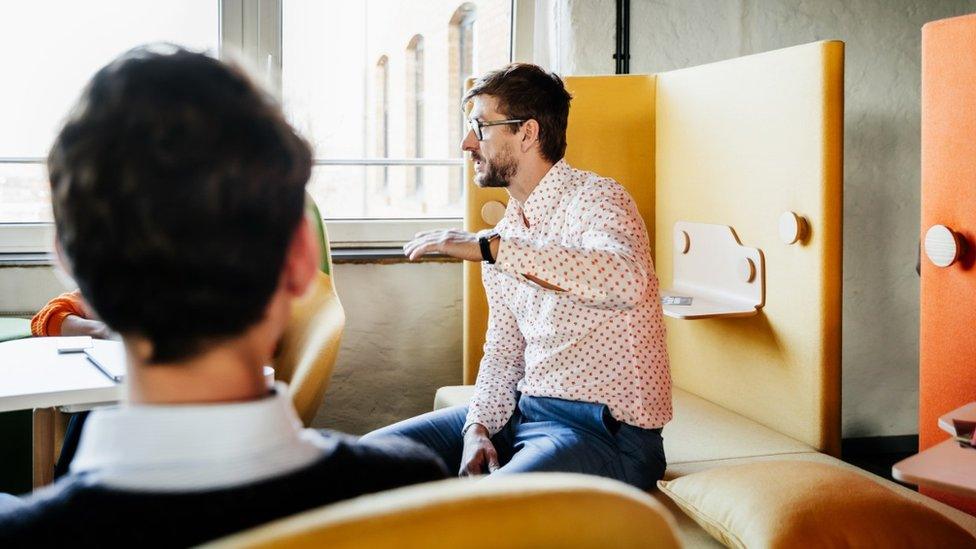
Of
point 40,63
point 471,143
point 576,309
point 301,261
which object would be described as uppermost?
point 40,63

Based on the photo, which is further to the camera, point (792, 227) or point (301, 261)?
point (792, 227)

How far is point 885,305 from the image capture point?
3.72 meters

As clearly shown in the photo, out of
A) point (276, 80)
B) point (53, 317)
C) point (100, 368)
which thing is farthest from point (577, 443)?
point (276, 80)

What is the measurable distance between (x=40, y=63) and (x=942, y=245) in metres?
2.91

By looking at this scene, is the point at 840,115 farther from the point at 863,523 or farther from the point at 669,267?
the point at 863,523

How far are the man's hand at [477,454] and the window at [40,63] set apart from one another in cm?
188

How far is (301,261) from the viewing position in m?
0.75

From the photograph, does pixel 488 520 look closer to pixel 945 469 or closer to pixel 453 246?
pixel 945 469

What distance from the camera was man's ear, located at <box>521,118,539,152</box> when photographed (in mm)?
2336

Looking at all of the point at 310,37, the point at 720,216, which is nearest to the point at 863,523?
the point at 720,216

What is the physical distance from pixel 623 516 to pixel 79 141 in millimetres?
447

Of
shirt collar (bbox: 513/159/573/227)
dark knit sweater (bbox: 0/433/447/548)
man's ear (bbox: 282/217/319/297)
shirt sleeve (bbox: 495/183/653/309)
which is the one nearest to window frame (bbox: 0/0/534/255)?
shirt collar (bbox: 513/159/573/227)

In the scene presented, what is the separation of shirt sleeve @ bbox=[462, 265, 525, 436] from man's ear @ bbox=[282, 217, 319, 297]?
4.96 feet

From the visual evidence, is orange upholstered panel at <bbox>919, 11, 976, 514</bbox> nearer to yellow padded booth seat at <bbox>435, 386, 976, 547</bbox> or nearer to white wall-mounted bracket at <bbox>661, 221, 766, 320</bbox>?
yellow padded booth seat at <bbox>435, 386, 976, 547</bbox>
